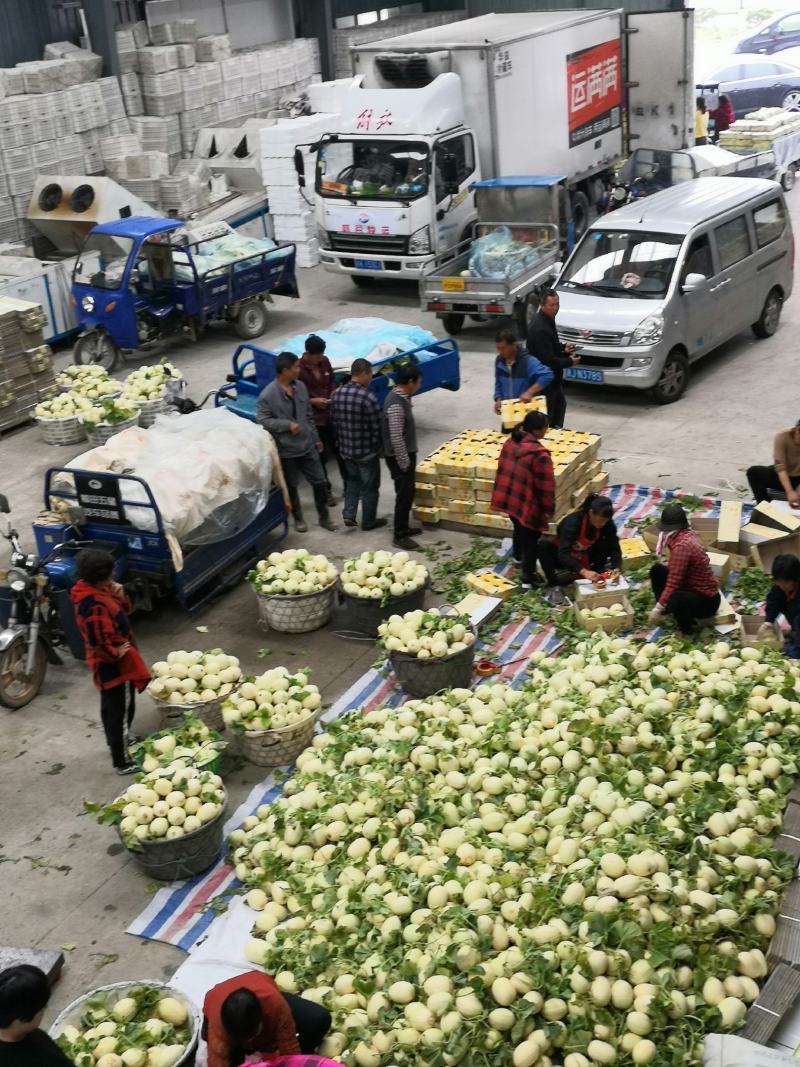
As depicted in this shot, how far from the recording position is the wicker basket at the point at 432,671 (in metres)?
8.94

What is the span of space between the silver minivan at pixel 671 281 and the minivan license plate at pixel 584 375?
1 centimetres

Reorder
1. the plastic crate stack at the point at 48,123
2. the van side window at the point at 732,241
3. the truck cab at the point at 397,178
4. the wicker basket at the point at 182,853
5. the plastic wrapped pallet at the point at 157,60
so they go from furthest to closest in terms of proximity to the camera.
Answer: the plastic wrapped pallet at the point at 157,60 < the plastic crate stack at the point at 48,123 < the truck cab at the point at 397,178 < the van side window at the point at 732,241 < the wicker basket at the point at 182,853

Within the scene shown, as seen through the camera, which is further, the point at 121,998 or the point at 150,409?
the point at 150,409

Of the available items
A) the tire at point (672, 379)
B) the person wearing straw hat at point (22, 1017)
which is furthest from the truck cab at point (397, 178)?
the person wearing straw hat at point (22, 1017)

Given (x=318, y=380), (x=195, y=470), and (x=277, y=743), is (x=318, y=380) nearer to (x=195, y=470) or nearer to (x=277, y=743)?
(x=195, y=470)

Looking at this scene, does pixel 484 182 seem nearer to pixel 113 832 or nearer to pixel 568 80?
pixel 568 80

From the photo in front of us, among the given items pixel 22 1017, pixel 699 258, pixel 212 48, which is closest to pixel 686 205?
pixel 699 258

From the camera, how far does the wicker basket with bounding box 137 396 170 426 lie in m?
14.8

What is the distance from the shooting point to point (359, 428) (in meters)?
11.3

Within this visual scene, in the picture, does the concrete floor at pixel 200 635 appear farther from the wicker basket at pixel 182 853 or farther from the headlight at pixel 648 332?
the headlight at pixel 648 332

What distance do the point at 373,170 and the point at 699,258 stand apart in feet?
19.7

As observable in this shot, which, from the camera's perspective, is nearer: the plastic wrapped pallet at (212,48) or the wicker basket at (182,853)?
the wicker basket at (182,853)

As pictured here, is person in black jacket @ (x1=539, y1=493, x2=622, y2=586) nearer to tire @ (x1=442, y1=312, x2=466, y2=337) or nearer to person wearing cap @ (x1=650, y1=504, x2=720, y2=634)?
person wearing cap @ (x1=650, y1=504, x2=720, y2=634)

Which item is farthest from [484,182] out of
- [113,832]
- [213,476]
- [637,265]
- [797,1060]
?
[797,1060]
